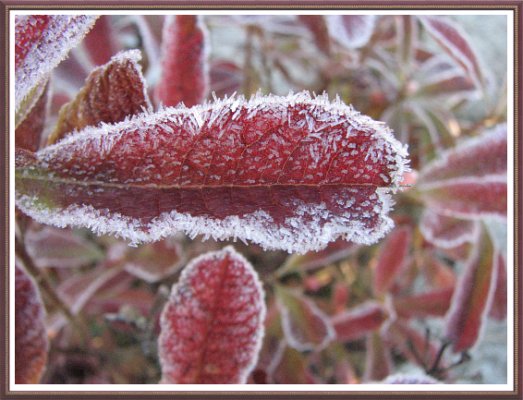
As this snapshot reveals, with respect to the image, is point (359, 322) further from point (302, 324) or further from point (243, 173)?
point (243, 173)

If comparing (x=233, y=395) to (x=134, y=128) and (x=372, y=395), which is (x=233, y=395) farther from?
(x=134, y=128)

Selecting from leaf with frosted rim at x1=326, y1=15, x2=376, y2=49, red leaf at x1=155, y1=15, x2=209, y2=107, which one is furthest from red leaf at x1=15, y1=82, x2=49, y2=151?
leaf with frosted rim at x1=326, y1=15, x2=376, y2=49

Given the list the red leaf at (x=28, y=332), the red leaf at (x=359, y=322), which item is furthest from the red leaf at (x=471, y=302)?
the red leaf at (x=28, y=332)

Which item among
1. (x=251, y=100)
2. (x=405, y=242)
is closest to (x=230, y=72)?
(x=405, y=242)

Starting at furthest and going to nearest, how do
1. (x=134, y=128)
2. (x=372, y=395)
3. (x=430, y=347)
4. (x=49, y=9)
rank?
(x=430, y=347)
(x=372, y=395)
(x=49, y=9)
(x=134, y=128)

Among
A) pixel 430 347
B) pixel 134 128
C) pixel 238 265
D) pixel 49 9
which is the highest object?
pixel 49 9

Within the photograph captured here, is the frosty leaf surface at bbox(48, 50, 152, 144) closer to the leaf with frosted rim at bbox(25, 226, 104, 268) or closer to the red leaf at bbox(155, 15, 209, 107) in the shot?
the red leaf at bbox(155, 15, 209, 107)
